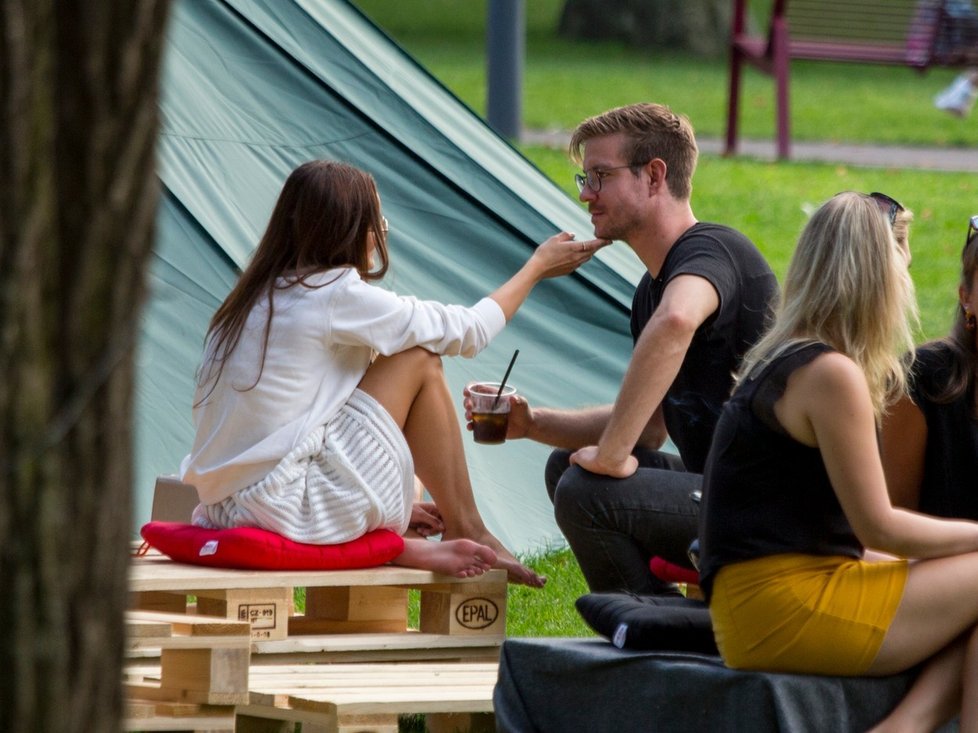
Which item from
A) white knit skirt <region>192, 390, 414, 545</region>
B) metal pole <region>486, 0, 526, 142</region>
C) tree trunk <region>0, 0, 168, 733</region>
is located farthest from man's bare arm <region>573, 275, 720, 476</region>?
metal pole <region>486, 0, 526, 142</region>

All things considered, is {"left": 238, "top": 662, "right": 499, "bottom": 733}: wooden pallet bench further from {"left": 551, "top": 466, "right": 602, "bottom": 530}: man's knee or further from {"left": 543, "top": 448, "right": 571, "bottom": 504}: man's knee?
{"left": 543, "top": 448, "right": 571, "bottom": 504}: man's knee

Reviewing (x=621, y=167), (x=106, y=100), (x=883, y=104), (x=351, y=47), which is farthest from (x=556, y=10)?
(x=106, y=100)

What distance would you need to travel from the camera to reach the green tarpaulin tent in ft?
18.7

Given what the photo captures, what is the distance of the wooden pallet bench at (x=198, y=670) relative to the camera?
3590 millimetres

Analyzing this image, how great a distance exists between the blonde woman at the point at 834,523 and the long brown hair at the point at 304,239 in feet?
4.03

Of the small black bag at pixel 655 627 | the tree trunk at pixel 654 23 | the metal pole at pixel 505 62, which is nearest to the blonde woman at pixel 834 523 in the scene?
the small black bag at pixel 655 627

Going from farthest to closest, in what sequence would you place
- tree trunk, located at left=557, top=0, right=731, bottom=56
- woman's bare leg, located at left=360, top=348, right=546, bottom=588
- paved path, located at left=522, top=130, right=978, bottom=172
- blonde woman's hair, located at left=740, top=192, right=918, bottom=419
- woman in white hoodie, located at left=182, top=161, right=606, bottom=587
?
tree trunk, located at left=557, top=0, right=731, bottom=56, paved path, located at left=522, top=130, right=978, bottom=172, woman's bare leg, located at left=360, top=348, right=546, bottom=588, woman in white hoodie, located at left=182, top=161, right=606, bottom=587, blonde woman's hair, located at left=740, top=192, right=918, bottom=419

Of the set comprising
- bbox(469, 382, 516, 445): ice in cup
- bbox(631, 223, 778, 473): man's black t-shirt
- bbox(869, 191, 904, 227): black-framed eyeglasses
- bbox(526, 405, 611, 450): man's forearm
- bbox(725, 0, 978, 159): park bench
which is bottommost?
bbox(526, 405, 611, 450): man's forearm

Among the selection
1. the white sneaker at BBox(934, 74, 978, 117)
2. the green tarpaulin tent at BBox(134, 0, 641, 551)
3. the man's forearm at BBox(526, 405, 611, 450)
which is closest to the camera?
the man's forearm at BBox(526, 405, 611, 450)

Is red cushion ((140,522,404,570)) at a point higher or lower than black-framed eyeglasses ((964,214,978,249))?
lower

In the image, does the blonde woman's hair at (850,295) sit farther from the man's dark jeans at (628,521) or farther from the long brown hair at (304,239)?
the long brown hair at (304,239)

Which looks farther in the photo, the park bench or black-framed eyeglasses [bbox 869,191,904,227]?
the park bench

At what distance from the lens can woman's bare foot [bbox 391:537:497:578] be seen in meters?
4.15

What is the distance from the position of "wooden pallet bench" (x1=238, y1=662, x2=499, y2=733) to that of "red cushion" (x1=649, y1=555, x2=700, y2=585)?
458mm
